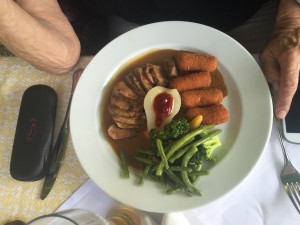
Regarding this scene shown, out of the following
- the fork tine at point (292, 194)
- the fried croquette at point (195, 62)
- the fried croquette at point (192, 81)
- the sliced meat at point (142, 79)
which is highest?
the fried croquette at point (195, 62)

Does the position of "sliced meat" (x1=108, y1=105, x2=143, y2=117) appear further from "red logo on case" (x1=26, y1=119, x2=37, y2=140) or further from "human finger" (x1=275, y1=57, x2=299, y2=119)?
"human finger" (x1=275, y1=57, x2=299, y2=119)

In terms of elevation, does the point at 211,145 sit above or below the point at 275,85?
below

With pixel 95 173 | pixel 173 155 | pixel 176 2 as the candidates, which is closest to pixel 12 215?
pixel 95 173

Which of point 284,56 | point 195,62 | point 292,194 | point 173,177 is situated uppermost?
point 284,56

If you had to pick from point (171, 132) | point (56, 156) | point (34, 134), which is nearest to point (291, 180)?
point (171, 132)

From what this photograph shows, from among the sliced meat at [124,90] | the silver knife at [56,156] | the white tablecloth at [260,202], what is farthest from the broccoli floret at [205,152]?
the silver knife at [56,156]

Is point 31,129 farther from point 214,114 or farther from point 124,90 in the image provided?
point 214,114

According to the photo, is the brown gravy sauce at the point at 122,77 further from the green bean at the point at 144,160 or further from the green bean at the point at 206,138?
the green bean at the point at 206,138
